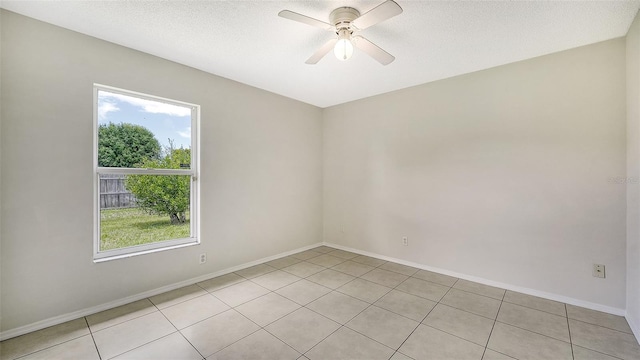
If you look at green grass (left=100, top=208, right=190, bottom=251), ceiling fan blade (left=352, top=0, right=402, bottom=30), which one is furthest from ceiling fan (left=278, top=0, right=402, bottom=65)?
green grass (left=100, top=208, right=190, bottom=251)

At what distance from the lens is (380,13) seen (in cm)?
173

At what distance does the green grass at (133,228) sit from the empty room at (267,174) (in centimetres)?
2

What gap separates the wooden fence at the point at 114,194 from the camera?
97.8 inches

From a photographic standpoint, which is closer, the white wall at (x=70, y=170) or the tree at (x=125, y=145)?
the white wall at (x=70, y=170)

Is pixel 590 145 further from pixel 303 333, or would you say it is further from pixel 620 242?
pixel 303 333

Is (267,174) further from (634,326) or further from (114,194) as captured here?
(634,326)

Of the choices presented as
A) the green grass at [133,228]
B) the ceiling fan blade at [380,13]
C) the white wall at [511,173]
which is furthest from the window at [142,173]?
the white wall at [511,173]

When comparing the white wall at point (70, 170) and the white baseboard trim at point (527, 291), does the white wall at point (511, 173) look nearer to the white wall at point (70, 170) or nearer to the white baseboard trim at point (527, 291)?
the white baseboard trim at point (527, 291)

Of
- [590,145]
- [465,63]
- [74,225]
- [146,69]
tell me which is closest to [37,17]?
[146,69]

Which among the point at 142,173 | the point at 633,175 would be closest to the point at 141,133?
the point at 142,173

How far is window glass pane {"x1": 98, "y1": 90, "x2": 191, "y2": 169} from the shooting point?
8.21 feet

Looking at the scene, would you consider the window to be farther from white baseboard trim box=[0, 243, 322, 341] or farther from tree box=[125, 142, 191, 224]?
white baseboard trim box=[0, 243, 322, 341]

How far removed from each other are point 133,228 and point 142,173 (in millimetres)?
581

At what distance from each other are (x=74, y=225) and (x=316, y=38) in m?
2.72
